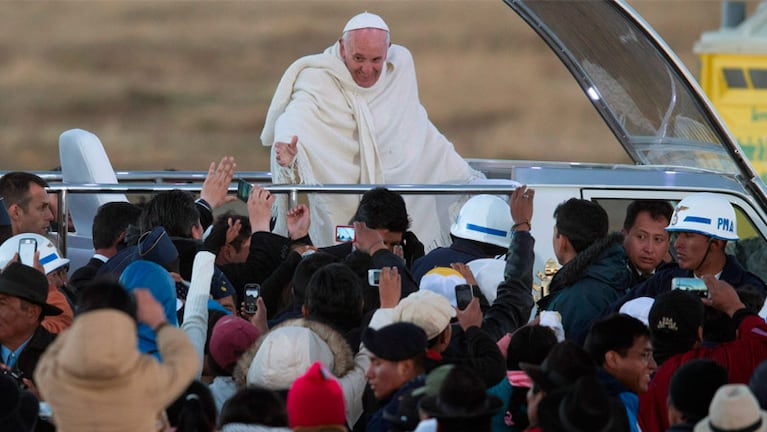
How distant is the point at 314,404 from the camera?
16.8ft

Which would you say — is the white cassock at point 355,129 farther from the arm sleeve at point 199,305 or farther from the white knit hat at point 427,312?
the white knit hat at point 427,312

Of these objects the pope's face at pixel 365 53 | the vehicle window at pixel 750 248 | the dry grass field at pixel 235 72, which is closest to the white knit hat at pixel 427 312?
the vehicle window at pixel 750 248

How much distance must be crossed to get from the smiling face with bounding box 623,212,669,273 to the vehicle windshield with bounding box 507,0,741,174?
81cm

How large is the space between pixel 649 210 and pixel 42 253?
2.93 meters

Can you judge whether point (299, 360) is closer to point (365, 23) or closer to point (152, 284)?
point (152, 284)

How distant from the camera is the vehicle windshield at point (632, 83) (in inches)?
339

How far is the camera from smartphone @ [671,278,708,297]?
21.9 ft

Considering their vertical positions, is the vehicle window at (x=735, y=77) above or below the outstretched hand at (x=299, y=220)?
above

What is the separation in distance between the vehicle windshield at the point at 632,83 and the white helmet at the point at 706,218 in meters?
1.14

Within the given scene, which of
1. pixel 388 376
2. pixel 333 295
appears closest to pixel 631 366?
pixel 388 376

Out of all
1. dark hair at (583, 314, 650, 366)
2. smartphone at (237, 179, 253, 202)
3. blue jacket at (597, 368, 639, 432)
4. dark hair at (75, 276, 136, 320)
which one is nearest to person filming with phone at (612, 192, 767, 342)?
dark hair at (583, 314, 650, 366)

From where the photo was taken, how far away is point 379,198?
7.54 meters

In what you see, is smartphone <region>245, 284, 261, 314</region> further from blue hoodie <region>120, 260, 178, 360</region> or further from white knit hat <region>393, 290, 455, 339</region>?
white knit hat <region>393, 290, 455, 339</region>

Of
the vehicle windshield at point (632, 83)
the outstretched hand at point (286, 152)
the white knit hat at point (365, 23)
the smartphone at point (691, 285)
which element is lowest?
the smartphone at point (691, 285)
